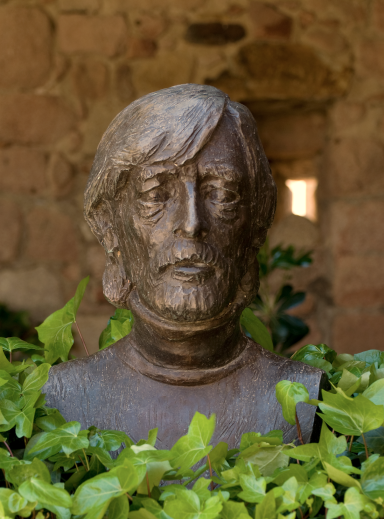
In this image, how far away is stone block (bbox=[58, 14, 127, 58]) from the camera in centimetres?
286

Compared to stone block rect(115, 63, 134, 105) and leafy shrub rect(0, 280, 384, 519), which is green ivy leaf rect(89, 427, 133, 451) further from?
stone block rect(115, 63, 134, 105)

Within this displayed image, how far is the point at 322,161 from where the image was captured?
10.1ft

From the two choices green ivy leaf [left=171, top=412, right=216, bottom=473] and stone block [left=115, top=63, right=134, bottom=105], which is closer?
green ivy leaf [left=171, top=412, right=216, bottom=473]

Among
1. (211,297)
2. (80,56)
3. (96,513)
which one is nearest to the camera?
(96,513)

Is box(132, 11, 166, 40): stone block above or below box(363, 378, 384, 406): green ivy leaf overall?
above

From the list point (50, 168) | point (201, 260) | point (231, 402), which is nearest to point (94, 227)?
point (201, 260)

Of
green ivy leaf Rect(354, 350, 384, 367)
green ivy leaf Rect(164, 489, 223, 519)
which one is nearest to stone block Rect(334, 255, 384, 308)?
green ivy leaf Rect(354, 350, 384, 367)

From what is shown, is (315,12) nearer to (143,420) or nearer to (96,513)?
(143,420)

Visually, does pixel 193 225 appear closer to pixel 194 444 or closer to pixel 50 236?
pixel 194 444

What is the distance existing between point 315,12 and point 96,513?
2.58m

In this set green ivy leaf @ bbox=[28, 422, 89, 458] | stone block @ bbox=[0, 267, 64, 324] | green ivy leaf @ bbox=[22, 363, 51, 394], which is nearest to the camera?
green ivy leaf @ bbox=[28, 422, 89, 458]

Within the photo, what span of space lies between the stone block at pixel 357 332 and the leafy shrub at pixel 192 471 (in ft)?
6.32

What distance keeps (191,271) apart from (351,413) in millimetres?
385

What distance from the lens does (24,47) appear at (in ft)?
9.30
